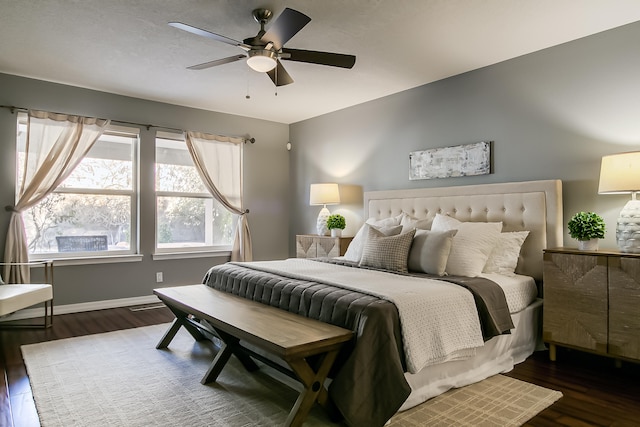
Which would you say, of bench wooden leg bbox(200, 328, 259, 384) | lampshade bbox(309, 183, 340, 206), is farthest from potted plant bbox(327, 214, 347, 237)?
bench wooden leg bbox(200, 328, 259, 384)

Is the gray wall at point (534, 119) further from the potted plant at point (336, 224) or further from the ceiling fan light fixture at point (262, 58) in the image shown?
the ceiling fan light fixture at point (262, 58)

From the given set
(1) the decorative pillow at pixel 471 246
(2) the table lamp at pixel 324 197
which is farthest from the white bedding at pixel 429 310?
(2) the table lamp at pixel 324 197

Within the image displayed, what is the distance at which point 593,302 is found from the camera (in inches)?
113

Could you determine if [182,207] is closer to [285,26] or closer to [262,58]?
[262,58]

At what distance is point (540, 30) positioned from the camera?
3215 millimetres

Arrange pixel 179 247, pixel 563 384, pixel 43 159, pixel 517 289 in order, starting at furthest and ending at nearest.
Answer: pixel 179 247 → pixel 43 159 → pixel 517 289 → pixel 563 384

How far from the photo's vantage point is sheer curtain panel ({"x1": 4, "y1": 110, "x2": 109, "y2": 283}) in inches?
168

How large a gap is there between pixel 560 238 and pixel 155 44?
12.6 ft

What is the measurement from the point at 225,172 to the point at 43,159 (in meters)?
2.20

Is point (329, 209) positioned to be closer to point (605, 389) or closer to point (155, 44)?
point (155, 44)

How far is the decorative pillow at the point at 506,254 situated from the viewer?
11.3 ft

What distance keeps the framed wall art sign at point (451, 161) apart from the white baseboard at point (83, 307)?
3686mm

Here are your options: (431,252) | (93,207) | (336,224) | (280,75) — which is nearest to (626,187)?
(431,252)

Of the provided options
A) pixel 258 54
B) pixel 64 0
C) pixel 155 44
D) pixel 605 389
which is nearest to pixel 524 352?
pixel 605 389
